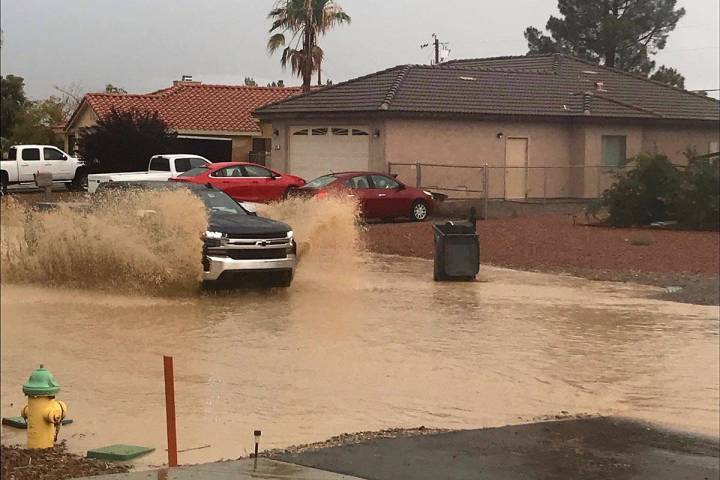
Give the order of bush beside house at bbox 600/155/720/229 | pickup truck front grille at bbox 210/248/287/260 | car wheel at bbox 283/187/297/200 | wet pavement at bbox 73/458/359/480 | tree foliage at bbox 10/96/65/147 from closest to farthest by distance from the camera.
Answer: tree foliage at bbox 10/96/65/147
wet pavement at bbox 73/458/359/480
car wheel at bbox 283/187/297/200
pickup truck front grille at bbox 210/248/287/260
bush beside house at bbox 600/155/720/229

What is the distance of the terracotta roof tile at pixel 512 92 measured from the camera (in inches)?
240

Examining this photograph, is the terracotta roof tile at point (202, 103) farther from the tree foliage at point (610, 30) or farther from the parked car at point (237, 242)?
the tree foliage at point (610, 30)

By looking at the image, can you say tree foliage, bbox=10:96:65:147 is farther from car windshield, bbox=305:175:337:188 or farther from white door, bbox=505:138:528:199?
white door, bbox=505:138:528:199

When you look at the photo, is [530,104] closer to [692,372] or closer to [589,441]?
[589,441]

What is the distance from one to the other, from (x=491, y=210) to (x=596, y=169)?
Result: 2.95 feet

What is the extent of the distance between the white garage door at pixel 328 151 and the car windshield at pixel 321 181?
0.31 ft

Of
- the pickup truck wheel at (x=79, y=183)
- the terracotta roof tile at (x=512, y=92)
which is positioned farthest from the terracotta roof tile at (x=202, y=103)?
the terracotta roof tile at (x=512, y=92)

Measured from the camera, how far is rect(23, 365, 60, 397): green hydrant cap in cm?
369

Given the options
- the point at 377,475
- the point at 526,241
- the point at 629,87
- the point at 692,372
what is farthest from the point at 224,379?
the point at 526,241

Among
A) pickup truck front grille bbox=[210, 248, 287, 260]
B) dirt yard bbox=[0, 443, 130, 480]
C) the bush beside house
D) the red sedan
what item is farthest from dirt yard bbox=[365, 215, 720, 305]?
→ dirt yard bbox=[0, 443, 130, 480]

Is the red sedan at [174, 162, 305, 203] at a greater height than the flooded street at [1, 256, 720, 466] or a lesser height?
greater

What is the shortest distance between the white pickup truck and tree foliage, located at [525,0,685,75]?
2314mm

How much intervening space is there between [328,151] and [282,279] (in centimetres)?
305

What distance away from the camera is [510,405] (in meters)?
8.79
